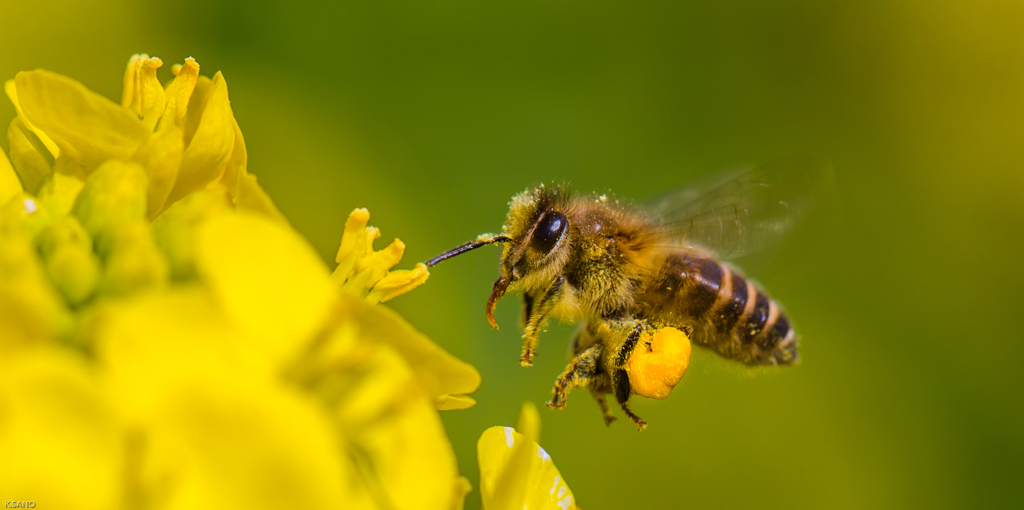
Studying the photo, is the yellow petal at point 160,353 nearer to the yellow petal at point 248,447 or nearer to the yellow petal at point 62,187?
the yellow petal at point 248,447

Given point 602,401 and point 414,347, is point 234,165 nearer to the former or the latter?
point 414,347

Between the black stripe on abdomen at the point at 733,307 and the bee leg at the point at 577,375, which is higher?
the black stripe on abdomen at the point at 733,307

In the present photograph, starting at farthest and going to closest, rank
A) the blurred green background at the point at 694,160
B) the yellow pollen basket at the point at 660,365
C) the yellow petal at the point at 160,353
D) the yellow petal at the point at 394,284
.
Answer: the blurred green background at the point at 694,160 < the yellow pollen basket at the point at 660,365 < the yellow petal at the point at 394,284 < the yellow petal at the point at 160,353

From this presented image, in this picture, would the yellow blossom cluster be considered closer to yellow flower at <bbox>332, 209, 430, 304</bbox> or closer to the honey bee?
yellow flower at <bbox>332, 209, 430, 304</bbox>

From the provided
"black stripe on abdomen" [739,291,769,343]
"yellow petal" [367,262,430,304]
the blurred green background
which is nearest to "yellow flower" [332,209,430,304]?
"yellow petal" [367,262,430,304]

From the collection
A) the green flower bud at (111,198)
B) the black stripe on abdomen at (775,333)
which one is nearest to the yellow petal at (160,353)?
the green flower bud at (111,198)

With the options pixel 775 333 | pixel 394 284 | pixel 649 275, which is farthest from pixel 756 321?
pixel 394 284

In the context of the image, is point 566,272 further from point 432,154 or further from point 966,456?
point 966,456
